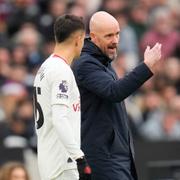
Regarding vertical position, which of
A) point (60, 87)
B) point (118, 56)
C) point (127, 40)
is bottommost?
point (60, 87)

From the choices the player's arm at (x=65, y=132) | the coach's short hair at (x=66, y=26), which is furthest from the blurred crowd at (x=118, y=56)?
the player's arm at (x=65, y=132)

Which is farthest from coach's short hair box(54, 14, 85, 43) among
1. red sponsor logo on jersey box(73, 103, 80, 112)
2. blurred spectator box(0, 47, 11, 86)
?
blurred spectator box(0, 47, 11, 86)

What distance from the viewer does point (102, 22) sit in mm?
7520

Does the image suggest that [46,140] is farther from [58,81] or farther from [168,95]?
[168,95]

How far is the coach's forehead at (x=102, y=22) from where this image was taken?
7484mm

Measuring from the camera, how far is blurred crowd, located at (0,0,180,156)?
1284cm

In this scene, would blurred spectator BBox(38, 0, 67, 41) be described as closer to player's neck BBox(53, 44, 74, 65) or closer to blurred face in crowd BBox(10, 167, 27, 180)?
blurred face in crowd BBox(10, 167, 27, 180)

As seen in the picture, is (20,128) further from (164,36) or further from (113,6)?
(164,36)

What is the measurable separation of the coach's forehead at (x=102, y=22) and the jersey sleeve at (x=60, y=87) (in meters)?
0.74

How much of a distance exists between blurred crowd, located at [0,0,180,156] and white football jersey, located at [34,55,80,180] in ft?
16.7

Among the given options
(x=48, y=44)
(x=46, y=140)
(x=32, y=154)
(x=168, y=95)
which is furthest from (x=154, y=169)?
(x=46, y=140)

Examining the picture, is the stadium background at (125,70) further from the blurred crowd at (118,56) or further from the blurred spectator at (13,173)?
the blurred spectator at (13,173)

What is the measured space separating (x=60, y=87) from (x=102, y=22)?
0.90 m

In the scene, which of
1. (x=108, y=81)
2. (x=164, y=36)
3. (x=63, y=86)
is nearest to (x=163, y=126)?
(x=164, y=36)
